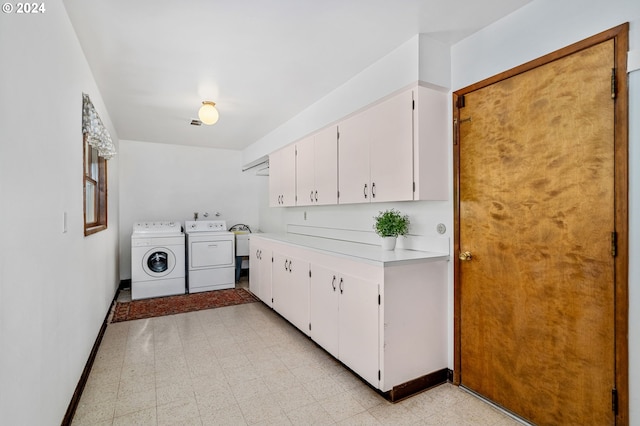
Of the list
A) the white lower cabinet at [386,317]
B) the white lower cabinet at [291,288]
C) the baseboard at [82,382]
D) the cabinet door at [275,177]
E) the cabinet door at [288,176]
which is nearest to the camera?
the baseboard at [82,382]

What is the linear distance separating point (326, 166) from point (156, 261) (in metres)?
3.09

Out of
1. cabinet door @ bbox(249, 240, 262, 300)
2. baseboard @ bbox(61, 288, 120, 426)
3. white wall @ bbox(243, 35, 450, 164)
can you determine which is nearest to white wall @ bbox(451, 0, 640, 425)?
white wall @ bbox(243, 35, 450, 164)

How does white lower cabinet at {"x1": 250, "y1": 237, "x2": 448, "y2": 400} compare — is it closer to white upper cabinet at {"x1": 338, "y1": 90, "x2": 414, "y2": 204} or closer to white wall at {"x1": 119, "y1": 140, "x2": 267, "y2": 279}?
white upper cabinet at {"x1": 338, "y1": 90, "x2": 414, "y2": 204}

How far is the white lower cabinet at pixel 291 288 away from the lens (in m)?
3.04

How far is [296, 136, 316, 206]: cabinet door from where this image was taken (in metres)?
3.61

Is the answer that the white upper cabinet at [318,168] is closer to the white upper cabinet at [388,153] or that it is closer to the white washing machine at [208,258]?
the white upper cabinet at [388,153]

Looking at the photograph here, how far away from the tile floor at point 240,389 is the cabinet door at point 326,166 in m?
1.42

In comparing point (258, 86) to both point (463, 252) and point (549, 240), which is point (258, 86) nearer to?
point (463, 252)

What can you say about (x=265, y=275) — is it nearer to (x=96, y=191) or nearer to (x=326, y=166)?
(x=326, y=166)

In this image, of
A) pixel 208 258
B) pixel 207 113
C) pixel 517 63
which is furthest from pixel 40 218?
pixel 208 258

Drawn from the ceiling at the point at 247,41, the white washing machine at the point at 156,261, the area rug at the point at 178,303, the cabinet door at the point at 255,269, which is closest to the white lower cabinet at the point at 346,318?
the cabinet door at the point at 255,269

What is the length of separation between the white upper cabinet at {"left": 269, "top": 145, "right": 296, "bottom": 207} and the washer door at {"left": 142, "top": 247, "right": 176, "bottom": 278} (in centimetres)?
173

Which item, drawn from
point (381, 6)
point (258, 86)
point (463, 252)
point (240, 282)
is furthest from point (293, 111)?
point (240, 282)

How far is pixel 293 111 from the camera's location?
379 centimetres
